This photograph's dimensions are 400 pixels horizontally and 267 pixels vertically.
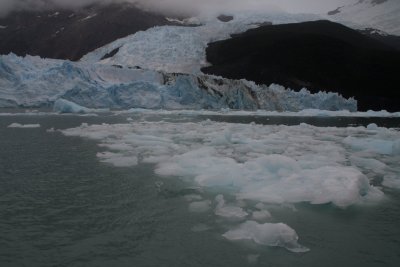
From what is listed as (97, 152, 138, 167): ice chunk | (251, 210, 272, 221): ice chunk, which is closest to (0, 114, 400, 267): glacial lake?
(251, 210, 272, 221): ice chunk

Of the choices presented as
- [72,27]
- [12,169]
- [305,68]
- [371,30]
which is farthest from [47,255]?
[72,27]

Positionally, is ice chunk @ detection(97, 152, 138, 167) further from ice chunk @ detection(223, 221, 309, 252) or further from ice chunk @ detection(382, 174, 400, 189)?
ice chunk @ detection(382, 174, 400, 189)

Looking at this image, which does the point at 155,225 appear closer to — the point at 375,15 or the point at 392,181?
the point at 392,181

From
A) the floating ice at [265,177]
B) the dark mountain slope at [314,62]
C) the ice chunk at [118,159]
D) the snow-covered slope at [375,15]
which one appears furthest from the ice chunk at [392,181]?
the snow-covered slope at [375,15]

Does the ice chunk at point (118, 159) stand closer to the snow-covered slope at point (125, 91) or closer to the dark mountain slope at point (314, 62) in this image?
the snow-covered slope at point (125, 91)

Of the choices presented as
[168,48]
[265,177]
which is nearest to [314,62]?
[168,48]
